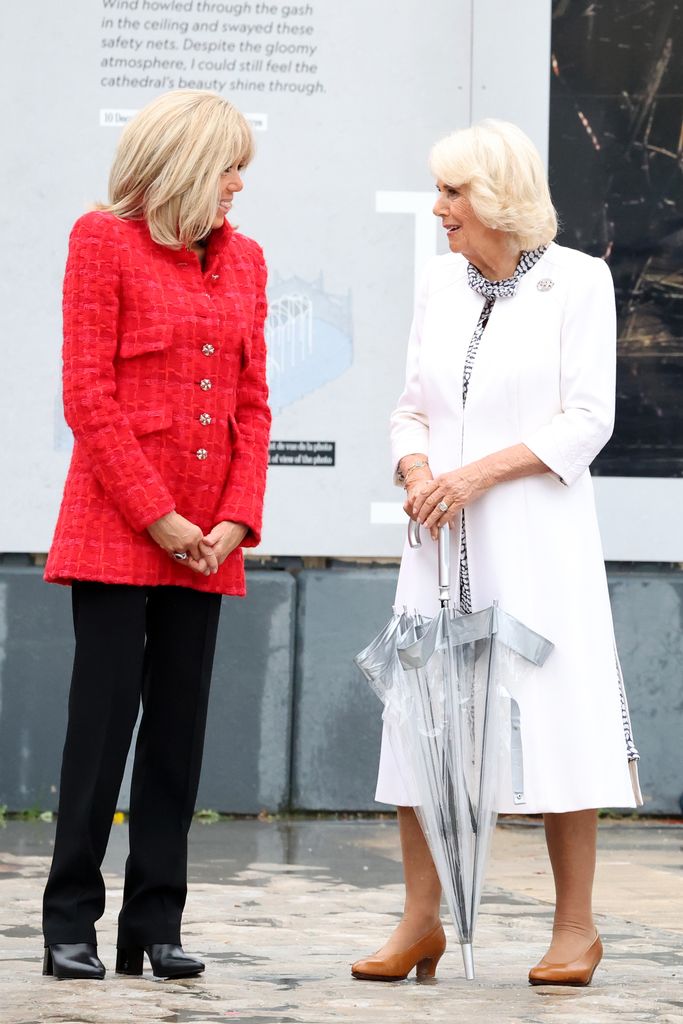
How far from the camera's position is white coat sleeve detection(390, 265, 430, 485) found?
13.4ft

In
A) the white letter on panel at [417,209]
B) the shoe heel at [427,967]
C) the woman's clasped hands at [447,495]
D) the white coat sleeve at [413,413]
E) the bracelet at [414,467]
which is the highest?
the white letter on panel at [417,209]

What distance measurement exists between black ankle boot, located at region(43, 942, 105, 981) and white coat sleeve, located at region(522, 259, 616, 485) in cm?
142

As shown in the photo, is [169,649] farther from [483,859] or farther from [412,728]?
[483,859]

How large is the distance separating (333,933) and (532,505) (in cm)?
134

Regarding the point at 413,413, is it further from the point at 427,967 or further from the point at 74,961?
the point at 74,961

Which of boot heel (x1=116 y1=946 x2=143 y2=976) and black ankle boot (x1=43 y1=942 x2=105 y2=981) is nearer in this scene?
black ankle boot (x1=43 y1=942 x2=105 y2=981)

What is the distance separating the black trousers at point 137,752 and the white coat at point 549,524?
0.46 metres

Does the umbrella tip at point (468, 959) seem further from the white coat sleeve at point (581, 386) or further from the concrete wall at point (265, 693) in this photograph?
the concrete wall at point (265, 693)

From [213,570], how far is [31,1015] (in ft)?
3.25

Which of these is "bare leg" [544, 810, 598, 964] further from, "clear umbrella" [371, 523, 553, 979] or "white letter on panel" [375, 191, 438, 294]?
"white letter on panel" [375, 191, 438, 294]

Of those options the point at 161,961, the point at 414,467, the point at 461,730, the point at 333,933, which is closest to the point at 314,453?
the point at 333,933

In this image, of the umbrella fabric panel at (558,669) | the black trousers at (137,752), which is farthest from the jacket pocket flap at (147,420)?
the umbrella fabric panel at (558,669)

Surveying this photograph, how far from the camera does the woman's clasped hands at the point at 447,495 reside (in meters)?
3.82

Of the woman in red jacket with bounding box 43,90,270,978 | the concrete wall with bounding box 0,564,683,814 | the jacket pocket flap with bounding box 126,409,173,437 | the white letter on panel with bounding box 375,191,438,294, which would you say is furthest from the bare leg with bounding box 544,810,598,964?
the white letter on panel with bounding box 375,191,438,294
